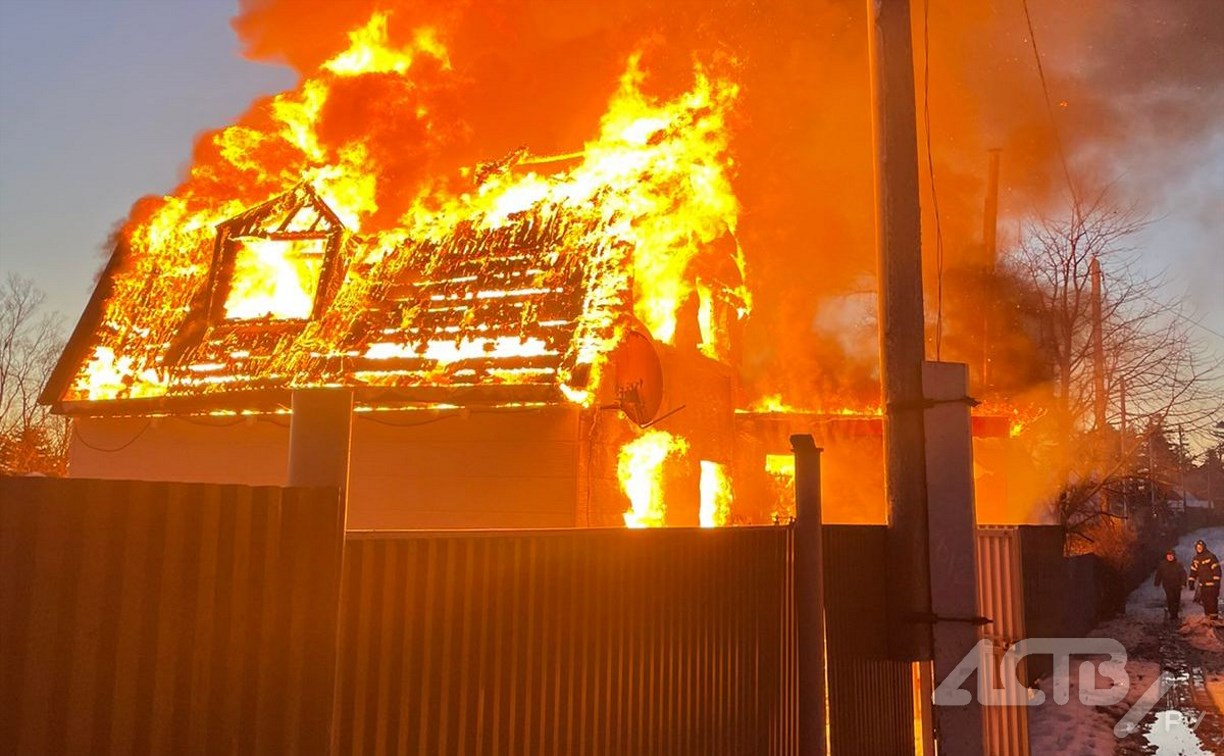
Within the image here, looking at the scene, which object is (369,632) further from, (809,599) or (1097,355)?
(1097,355)

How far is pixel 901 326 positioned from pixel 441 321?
770 cm

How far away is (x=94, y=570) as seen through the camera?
9.46ft

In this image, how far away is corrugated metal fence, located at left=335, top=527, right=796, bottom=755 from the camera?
3.84m

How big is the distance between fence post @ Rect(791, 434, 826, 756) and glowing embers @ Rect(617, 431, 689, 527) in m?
6.16

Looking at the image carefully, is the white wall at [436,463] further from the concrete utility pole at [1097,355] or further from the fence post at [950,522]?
the concrete utility pole at [1097,355]

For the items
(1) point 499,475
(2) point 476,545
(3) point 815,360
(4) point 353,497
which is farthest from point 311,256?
(3) point 815,360

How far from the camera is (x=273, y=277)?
14.6 meters

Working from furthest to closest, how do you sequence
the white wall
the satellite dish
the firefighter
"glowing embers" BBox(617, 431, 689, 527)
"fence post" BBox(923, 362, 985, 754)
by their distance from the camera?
the firefighter, "glowing embers" BBox(617, 431, 689, 527), the satellite dish, the white wall, "fence post" BBox(923, 362, 985, 754)

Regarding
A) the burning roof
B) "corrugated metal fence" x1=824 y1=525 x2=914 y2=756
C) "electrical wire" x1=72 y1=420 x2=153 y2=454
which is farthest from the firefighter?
"electrical wire" x1=72 y1=420 x2=153 y2=454

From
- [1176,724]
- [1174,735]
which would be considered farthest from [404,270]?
[1176,724]

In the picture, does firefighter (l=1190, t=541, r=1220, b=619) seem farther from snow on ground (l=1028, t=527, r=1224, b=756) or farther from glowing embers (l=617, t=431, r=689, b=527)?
glowing embers (l=617, t=431, r=689, b=527)

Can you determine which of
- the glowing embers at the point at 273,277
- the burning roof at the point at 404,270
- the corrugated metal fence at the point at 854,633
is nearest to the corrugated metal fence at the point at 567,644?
the corrugated metal fence at the point at 854,633

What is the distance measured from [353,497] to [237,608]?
991cm

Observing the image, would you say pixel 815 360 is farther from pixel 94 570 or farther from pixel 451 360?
pixel 94 570
